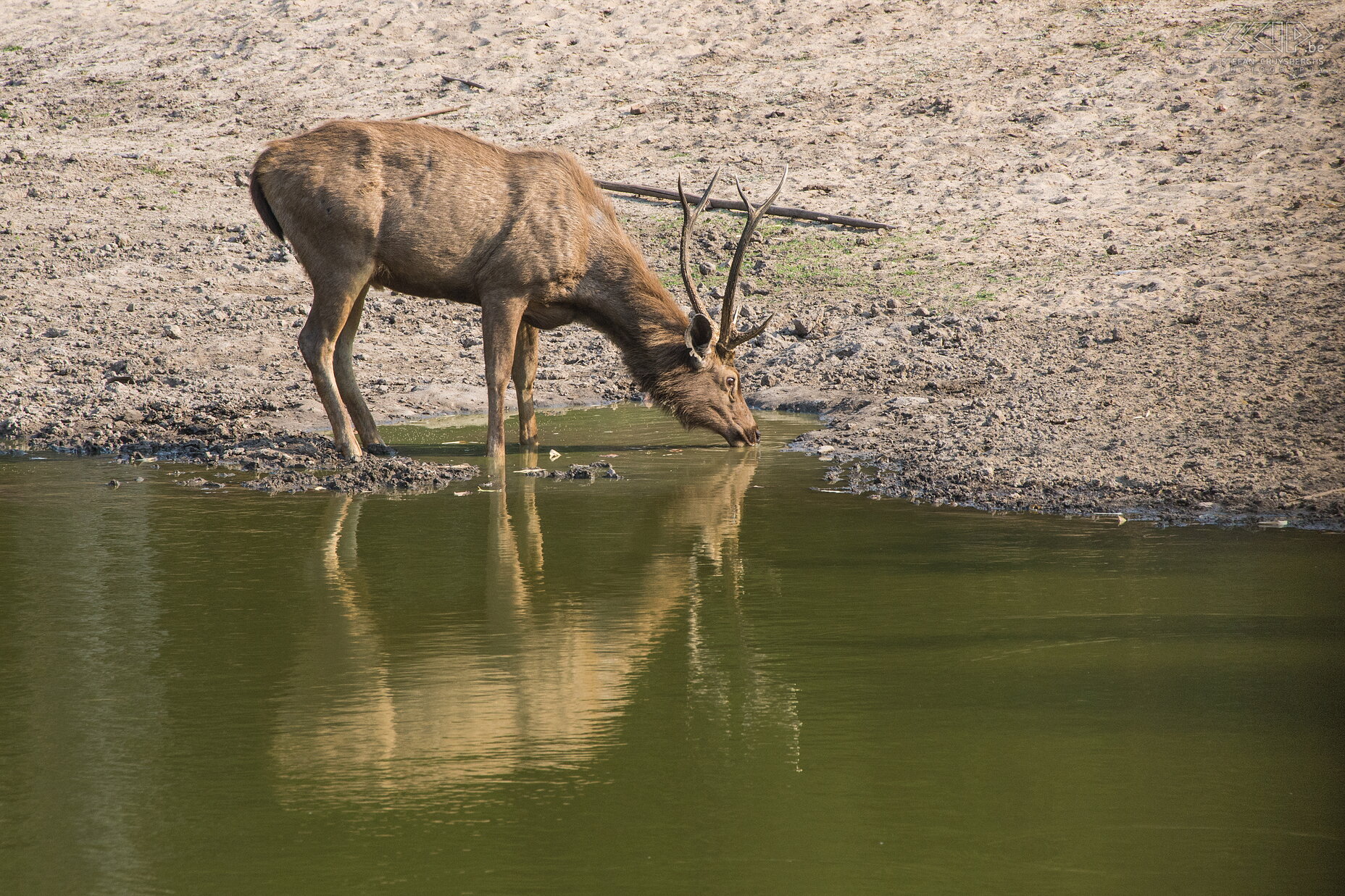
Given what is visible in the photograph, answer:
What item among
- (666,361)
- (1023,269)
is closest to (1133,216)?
(1023,269)

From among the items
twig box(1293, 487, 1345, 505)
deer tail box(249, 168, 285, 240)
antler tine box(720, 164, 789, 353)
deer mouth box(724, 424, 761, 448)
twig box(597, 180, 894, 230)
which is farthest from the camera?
twig box(597, 180, 894, 230)

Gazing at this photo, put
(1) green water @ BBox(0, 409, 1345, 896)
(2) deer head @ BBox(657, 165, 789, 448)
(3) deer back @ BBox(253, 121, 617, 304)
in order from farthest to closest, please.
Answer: (2) deer head @ BBox(657, 165, 789, 448)
(3) deer back @ BBox(253, 121, 617, 304)
(1) green water @ BBox(0, 409, 1345, 896)

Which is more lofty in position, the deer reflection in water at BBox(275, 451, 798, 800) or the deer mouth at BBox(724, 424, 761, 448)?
the deer mouth at BBox(724, 424, 761, 448)

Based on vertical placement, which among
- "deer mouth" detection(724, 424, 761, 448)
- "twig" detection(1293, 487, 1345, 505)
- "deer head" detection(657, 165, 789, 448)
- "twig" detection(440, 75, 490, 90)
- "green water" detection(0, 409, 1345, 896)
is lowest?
"green water" detection(0, 409, 1345, 896)

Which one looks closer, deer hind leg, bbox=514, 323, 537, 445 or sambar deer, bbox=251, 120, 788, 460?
sambar deer, bbox=251, 120, 788, 460

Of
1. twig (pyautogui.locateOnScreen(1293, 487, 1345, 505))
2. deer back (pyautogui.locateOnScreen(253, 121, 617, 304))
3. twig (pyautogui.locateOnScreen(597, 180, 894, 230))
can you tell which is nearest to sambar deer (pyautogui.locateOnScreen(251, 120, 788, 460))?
deer back (pyautogui.locateOnScreen(253, 121, 617, 304))

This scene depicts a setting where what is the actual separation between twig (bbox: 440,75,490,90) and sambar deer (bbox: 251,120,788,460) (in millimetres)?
9167

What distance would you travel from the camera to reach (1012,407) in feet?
31.9

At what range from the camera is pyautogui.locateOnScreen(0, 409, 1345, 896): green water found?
3439 millimetres

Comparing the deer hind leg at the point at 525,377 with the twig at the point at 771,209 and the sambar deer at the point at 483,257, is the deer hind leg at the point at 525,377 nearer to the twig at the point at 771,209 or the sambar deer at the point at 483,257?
the sambar deer at the point at 483,257

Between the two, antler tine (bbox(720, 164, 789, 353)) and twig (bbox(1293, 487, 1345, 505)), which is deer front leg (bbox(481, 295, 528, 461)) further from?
twig (bbox(1293, 487, 1345, 505))

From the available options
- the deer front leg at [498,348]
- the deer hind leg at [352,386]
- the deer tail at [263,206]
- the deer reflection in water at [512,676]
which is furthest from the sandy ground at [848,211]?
the deer reflection in water at [512,676]

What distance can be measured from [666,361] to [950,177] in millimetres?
6922

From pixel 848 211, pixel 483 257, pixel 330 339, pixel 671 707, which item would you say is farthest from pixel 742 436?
pixel 848 211
